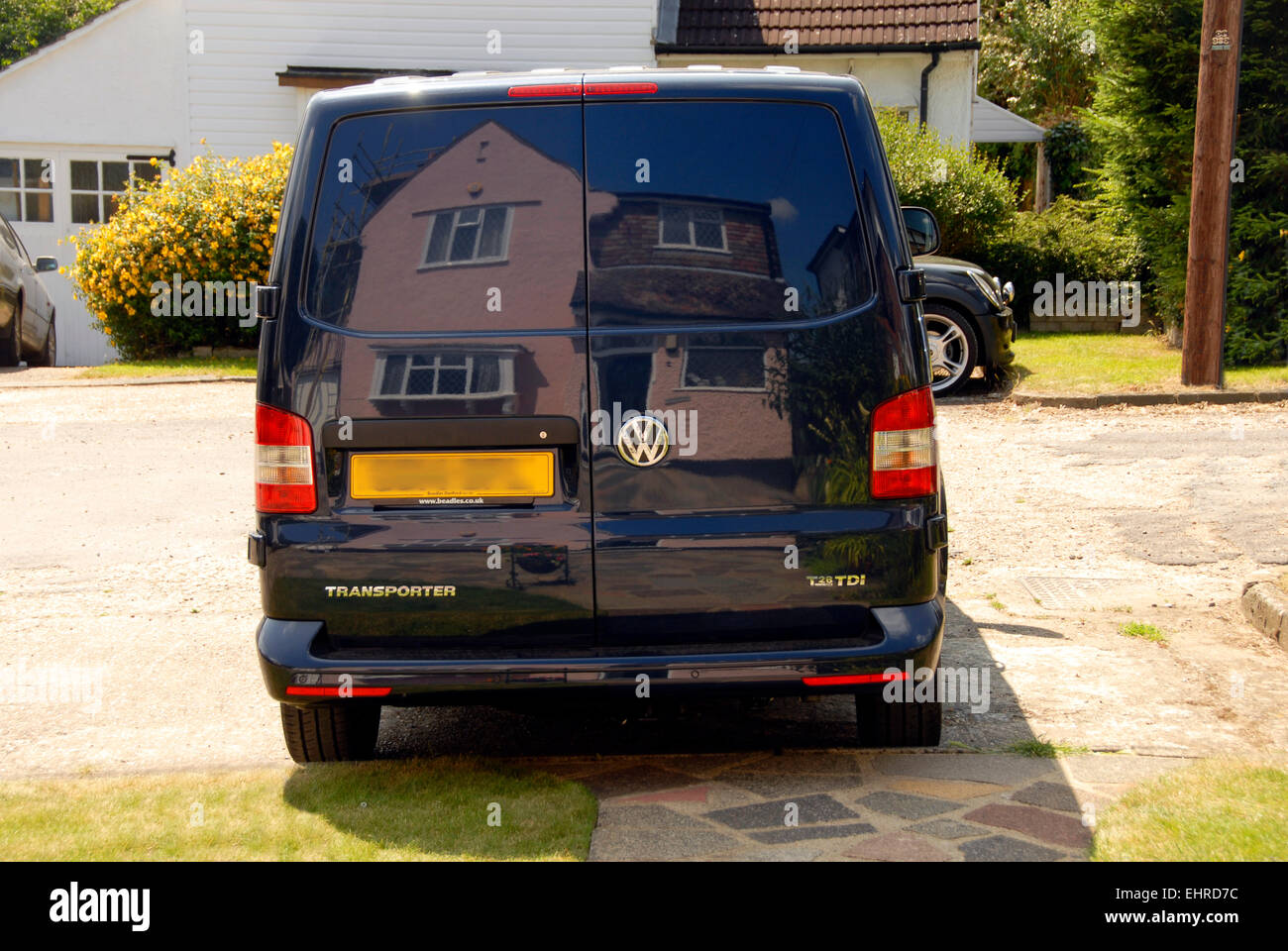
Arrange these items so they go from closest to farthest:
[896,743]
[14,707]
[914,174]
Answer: [896,743] < [14,707] < [914,174]

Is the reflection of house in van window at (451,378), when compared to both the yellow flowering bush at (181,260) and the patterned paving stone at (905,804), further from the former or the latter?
the yellow flowering bush at (181,260)

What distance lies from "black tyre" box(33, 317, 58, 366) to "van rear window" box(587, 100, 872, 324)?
15800 millimetres

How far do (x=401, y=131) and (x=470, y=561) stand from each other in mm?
1260

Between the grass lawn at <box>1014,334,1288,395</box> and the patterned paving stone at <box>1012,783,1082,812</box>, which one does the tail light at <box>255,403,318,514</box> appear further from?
the grass lawn at <box>1014,334,1288,395</box>

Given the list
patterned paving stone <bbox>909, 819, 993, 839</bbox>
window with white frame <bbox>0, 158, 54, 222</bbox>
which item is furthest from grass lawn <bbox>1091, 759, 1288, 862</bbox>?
window with white frame <bbox>0, 158, 54, 222</bbox>

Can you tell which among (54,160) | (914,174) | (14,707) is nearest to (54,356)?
(54,160)

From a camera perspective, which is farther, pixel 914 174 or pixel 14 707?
pixel 914 174

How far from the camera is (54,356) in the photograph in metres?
18.5

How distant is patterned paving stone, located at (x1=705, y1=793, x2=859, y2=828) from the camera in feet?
12.8

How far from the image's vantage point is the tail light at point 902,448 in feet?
12.6

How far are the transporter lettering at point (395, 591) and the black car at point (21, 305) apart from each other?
13.4 m

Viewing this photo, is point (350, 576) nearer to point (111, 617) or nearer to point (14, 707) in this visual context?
point (14, 707)

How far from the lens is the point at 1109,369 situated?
12.9 m

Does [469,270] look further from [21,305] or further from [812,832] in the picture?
[21,305]
